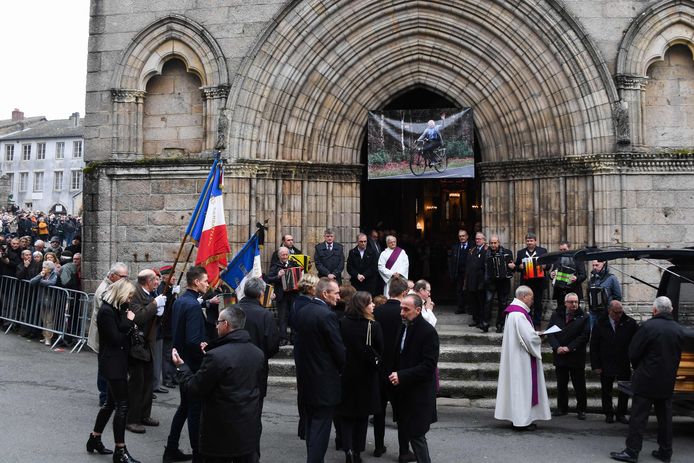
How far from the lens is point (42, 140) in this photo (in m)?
62.9

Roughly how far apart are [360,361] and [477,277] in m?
5.45

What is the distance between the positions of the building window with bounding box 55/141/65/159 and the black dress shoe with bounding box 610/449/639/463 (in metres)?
61.9

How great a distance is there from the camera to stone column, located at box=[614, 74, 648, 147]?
11.9 metres

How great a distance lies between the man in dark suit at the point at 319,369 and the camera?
6.37 metres

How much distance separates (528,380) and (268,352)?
3.30m

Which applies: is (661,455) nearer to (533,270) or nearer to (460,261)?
(533,270)

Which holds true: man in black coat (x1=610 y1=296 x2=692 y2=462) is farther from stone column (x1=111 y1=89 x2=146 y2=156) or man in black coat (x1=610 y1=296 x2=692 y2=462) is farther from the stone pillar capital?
stone column (x1=111 y1=89 x2=146 y2=156)

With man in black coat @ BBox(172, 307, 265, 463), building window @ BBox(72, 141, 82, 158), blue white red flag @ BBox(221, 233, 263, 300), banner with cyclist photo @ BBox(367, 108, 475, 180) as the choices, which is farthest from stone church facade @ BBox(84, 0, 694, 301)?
building window @ BBox(72, 141, 82, 158)

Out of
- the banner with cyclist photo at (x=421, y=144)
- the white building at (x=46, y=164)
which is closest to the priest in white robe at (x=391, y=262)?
the banner with cyclist photo at (x=421, y=144)

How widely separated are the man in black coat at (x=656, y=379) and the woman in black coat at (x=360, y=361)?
2677mm

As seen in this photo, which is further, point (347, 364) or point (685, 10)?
point (685, 10)

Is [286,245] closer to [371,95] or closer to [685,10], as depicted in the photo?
[371,95]

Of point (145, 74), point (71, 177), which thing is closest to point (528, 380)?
point (145, 74)

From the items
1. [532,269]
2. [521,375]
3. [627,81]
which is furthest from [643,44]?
[521,375]
